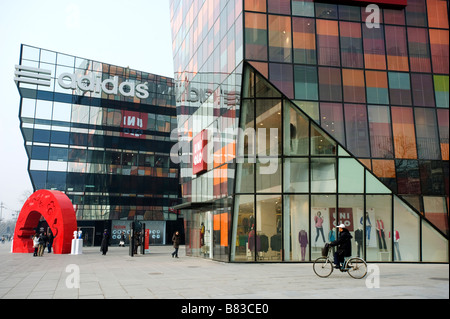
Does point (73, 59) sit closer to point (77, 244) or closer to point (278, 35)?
point (77, 244)

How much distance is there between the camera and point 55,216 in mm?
30953

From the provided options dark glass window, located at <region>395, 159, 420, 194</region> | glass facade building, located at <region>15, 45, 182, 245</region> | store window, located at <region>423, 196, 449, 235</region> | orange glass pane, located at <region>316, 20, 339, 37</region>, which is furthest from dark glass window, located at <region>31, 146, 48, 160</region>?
store window, located at <region>423, 196, 449, 235</region>

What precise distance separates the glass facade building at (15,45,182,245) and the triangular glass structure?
2988 cm

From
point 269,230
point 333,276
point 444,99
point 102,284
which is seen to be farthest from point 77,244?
point 444,99

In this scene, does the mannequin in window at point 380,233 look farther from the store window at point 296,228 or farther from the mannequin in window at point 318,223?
the store window at point 296,228

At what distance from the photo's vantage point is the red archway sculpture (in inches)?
1205

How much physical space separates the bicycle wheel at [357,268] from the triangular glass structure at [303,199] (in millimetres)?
6863

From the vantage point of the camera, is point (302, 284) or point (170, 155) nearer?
point (302, 284)

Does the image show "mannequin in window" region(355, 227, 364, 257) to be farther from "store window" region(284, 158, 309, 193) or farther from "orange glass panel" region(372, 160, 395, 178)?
"store window" region(284, 158, 309, 193)

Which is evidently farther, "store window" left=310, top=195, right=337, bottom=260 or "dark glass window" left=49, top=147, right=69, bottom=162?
"dark glass window" left=49, top=147, right=69, bottom=162

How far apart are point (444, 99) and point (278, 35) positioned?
10171 millimetres

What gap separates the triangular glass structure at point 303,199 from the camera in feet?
67.4

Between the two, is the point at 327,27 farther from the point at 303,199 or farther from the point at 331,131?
the point at 303,199

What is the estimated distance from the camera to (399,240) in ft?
68.3
